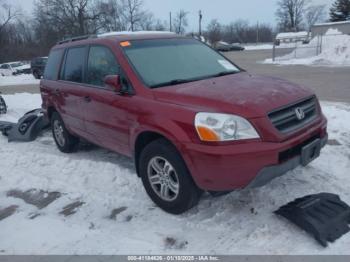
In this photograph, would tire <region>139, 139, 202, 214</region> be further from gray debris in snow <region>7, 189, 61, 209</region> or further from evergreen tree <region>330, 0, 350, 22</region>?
evergreen tree <region>330, 0, 350, 22</region>

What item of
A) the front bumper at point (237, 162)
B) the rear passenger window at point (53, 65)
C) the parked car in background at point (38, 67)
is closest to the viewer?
the front bumper at point (237, 162)

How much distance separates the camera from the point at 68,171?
5426mm

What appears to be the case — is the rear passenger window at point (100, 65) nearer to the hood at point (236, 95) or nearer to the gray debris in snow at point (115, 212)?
the hood at point (236, 95)

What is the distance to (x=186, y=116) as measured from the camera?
3.40m

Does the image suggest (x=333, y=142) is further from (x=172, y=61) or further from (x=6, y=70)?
(x=6, y=70)

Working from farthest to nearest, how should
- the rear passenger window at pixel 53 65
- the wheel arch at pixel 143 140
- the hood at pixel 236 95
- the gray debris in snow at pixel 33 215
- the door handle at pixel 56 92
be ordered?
the rear passenger window at pixel 53 65
the door handle at pixel 56 92
the gray debris in snow at pixel 33 215
the wheel arch at pixel 143 140
the hood at pixel 236 95

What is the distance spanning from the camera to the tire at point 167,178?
358 centimetres

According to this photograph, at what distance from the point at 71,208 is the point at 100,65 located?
1.87 m

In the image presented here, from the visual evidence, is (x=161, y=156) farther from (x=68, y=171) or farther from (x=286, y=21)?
(x=286, y=21)

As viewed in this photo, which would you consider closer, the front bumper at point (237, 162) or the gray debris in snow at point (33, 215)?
the front bumper at point (237, 162)

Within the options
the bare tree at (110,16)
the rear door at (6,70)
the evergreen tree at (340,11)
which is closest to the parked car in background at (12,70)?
the rear door at (6,70)

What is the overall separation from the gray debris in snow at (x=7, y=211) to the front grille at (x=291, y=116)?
3159 mm

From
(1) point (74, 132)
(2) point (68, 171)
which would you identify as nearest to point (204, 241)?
(2) point (68, 171)

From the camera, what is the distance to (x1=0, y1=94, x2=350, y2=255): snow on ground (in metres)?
3.34
